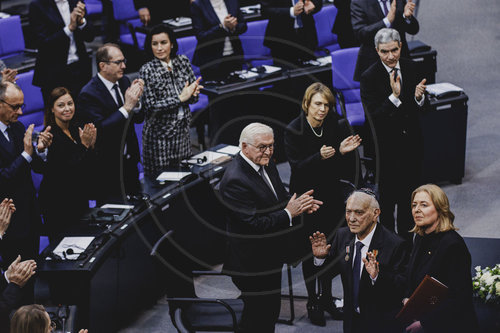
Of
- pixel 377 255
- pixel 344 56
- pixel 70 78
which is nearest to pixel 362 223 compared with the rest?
pixel 377 255

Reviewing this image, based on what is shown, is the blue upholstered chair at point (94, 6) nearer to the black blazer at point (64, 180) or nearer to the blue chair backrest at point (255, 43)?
the blue chair backrest at point (255, 43)

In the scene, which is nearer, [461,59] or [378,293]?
[378,293]

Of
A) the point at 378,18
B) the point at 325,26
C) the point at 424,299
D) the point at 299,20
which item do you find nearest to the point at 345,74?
the point at 378,18

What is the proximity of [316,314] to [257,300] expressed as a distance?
0.77m

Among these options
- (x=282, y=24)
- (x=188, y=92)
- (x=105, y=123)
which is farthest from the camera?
(x=282, y=24)

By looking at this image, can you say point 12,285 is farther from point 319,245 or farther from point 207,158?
point 207,158

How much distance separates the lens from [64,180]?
559 cm

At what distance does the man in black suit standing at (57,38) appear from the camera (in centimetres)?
→ 736

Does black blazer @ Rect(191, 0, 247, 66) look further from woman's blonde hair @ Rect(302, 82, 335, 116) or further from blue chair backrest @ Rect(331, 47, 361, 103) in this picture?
woman's blonde hair @ Rect(302, 82, 335, 116)

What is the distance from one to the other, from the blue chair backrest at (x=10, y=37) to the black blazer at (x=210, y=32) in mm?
2080

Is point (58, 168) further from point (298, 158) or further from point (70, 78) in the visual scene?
point (70, 78)

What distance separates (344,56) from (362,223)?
350 cm

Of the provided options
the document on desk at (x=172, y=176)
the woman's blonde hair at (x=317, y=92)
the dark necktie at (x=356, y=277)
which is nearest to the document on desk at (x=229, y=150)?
the document on desk at (x=172, y=176)

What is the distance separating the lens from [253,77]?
790 cm
